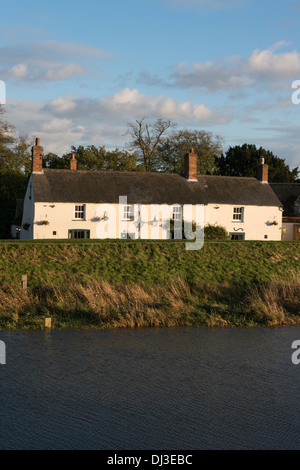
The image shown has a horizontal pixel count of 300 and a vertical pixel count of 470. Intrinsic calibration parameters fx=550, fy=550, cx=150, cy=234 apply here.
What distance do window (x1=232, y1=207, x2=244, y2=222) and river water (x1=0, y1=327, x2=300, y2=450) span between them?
104ft

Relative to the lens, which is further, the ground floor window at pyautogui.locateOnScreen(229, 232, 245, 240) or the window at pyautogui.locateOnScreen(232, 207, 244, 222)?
the window at pyautogui.locateOnScreen(232, 207, 244, 222)

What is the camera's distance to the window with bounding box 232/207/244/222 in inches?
1987

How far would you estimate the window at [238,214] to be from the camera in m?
50.5

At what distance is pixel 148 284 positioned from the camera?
26.6 meters

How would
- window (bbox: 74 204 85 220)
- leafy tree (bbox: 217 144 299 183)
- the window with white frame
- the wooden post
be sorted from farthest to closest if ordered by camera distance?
leafy tree (bbox: 217 144 299 183) → the window with white frame → window (bbox: 74 204 85 220) → the wooden post

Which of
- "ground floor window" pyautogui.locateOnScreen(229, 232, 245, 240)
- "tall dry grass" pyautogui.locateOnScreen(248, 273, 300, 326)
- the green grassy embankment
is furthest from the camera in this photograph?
"ground floor window" pyautogui.locateOnScreen(229, 232, 245, 240)

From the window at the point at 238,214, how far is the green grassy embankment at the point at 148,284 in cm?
1353

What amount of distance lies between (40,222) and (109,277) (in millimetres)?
18388

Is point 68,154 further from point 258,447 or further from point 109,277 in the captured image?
point 258,447

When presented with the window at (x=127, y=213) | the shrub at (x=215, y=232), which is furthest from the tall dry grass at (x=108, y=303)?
the shrub at (x=215, y=232)

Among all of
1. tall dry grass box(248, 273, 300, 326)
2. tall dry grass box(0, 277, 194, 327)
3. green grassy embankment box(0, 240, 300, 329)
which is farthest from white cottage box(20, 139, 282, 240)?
tall dry grass box(248, 273, 300, 326)

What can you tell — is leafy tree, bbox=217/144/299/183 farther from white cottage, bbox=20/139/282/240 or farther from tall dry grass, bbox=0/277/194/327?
tall dry grass, bbox=0/277/194/327

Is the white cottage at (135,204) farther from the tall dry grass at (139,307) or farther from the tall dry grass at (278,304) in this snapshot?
the tall dry grass at (278,304)

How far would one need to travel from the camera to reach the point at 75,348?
17000 mm
